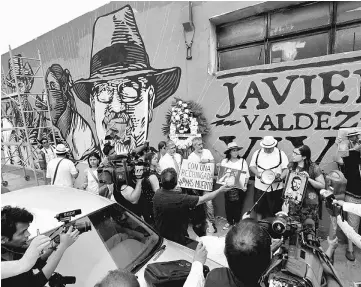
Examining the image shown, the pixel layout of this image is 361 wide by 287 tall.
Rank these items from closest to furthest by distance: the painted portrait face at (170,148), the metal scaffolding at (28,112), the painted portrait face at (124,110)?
the painted portrait face at (170,148) → the painted portrait face at (124,110) → the metal scaffolding at (28,112)

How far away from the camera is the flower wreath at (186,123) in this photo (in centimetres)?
513

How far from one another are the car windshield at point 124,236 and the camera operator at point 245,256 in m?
1.12

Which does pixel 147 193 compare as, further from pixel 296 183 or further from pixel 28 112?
pixel 28 112

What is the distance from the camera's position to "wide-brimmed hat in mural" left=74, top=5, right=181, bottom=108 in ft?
19.7

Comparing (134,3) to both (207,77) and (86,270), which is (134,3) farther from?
(86,270)

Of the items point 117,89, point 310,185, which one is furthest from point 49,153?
point 310,185

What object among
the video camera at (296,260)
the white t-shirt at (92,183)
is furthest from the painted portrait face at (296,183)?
the white t-shirt at (92,183)

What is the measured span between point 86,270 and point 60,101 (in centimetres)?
808

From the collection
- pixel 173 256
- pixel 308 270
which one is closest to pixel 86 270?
pixel 173 256

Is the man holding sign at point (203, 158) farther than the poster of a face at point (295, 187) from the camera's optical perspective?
Yes

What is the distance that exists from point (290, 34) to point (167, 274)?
4503mm

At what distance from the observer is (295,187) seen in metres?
3.17

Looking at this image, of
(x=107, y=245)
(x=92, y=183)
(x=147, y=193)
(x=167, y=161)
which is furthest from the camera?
(x=167, y=161)

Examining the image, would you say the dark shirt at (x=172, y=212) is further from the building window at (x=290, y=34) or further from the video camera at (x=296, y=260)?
the building window at (x=290, y=34)
